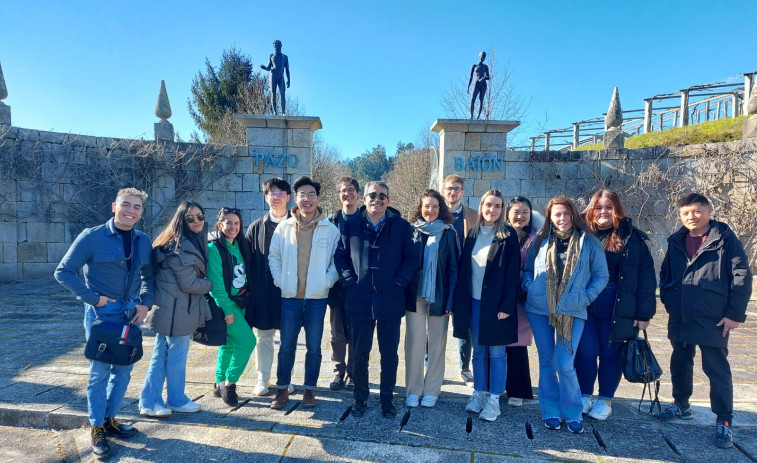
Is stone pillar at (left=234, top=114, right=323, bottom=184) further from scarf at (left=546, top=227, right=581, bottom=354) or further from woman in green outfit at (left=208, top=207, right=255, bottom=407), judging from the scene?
scarf at (left=546, top=227, right=581, bottom=354)

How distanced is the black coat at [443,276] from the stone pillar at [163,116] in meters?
8.25

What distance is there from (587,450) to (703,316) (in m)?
1.27

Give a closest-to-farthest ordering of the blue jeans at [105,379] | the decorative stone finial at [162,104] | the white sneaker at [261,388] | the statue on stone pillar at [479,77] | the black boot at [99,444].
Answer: the black boot at [99,444]
the blue jeans at [105,379]
the white sneaker at [261,388]
the statue on stone pillar at [479,77]
the decorative stone finial at [162,104]

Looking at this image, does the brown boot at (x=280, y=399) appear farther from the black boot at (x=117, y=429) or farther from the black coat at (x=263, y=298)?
the black boot at (x=117, y=429)

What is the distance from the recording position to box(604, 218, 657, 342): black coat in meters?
3.02

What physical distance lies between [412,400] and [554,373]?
3.61 ft

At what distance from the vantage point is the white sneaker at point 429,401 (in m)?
3.30

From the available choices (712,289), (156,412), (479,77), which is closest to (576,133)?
(479,77)

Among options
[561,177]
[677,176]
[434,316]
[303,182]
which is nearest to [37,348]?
[303,182]

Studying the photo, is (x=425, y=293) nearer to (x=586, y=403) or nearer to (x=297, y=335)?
(x=297, y=335)

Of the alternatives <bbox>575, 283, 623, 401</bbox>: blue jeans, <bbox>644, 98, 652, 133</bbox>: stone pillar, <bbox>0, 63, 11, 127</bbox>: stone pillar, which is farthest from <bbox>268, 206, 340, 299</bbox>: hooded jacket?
<bbox>644, 98, 652, 133</bbox>: stone pillar

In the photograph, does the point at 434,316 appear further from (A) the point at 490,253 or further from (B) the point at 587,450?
(B) the point at 587,450

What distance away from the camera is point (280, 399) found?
325cm

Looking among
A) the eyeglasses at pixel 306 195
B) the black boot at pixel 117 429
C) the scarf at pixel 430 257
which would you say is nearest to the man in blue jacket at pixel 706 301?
the scarf at pixel 430 257
